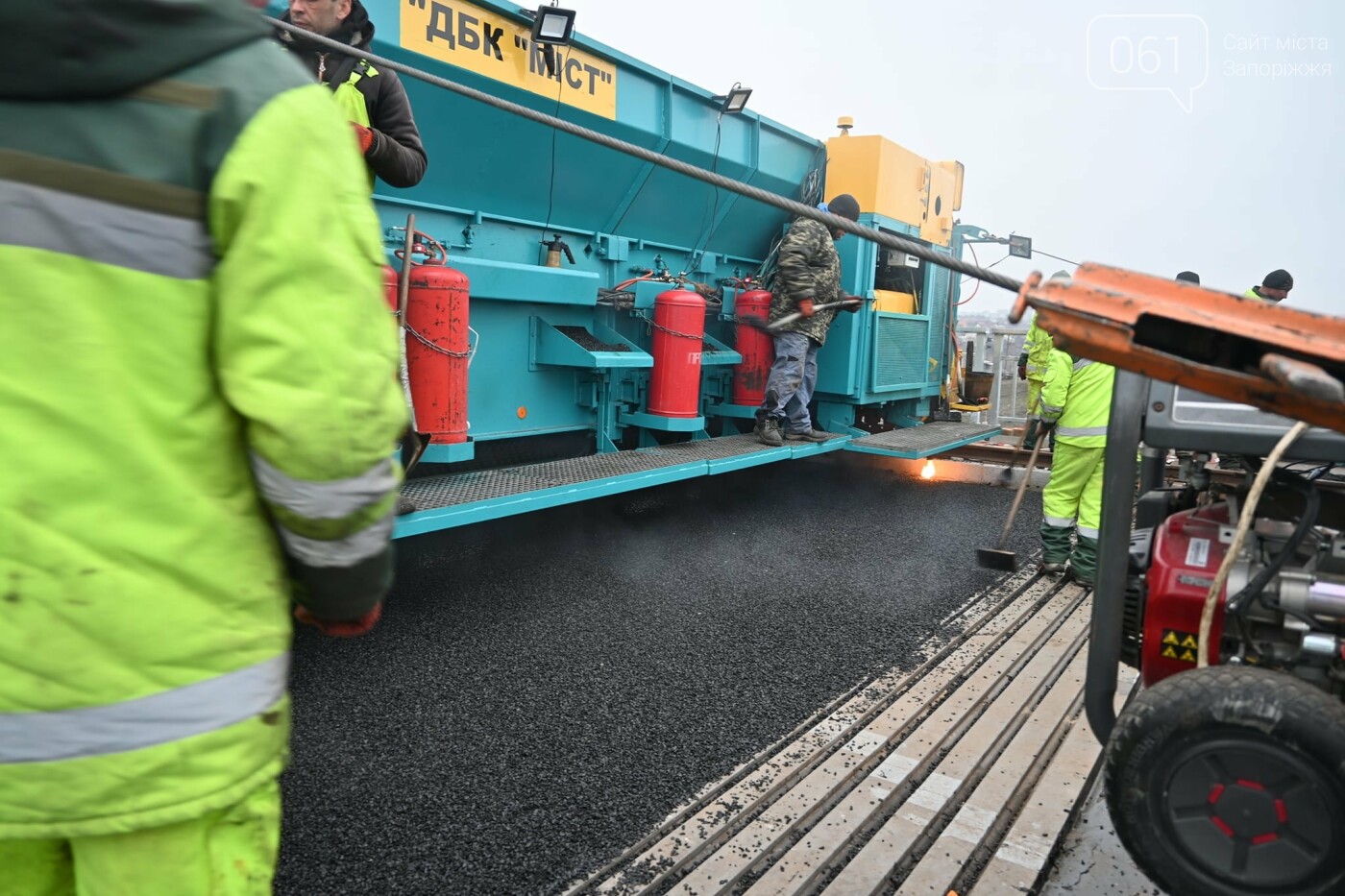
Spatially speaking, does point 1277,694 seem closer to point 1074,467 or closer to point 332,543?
point 332,543

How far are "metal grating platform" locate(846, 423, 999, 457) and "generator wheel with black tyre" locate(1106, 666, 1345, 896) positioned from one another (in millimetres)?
4837

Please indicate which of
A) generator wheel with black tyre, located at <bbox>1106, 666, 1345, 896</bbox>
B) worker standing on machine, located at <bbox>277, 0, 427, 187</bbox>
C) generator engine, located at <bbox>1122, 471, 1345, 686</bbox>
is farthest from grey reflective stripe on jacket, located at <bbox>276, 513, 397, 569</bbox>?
worker standing on machine, located at <bbox>277, 0, 427, 187</bbox>

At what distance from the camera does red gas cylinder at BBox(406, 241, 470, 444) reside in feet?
12.2

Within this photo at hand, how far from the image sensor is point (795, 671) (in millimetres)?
3441

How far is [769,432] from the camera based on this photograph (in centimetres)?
595

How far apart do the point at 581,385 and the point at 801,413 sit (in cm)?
173

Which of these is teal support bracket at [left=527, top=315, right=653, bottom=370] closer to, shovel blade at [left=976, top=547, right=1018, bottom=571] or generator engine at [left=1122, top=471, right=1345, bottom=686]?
shovel blade at [left=976, top=547, right=1018, bottom=571]

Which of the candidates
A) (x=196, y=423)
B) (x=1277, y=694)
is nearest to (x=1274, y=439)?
(x=1277, y=694)

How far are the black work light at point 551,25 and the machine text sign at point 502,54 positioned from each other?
0.15 metres

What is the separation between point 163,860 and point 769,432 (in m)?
5.08

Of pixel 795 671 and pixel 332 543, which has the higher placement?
pixel 332 543

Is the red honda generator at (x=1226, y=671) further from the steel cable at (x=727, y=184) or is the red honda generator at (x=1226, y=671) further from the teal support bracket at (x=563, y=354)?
the teal support bracket at (x=563, y=354)

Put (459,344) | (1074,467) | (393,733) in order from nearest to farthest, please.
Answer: (393,733), (459,344), (1074,467)

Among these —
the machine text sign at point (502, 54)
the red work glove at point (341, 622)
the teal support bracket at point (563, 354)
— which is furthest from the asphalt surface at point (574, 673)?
the machine text sign at point (502, 54)
